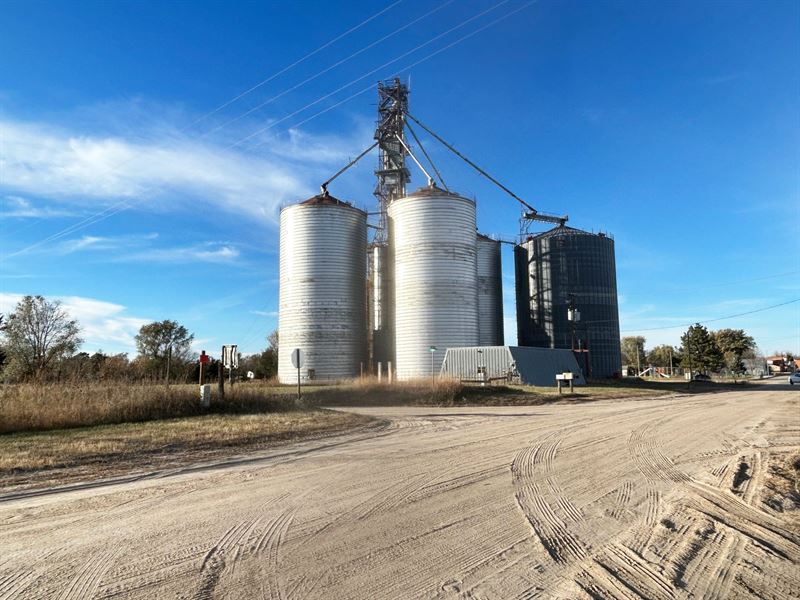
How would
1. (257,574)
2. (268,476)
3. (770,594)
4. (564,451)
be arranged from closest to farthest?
(770,594)
(257,574)
(268,476)
(564,451)

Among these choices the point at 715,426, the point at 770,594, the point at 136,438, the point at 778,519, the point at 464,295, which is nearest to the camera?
the point at 770,594

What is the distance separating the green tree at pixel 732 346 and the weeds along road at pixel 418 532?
298 ft

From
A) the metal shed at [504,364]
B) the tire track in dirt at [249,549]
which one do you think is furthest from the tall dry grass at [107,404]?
the metal shed at [504,364]

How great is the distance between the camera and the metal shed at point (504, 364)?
35500 mm

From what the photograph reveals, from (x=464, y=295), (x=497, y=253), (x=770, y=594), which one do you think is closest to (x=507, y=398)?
(x=464, y=295)

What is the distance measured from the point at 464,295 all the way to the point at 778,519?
120ft

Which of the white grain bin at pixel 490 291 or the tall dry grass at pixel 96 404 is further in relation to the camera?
the white grain bin at pixel 490 291

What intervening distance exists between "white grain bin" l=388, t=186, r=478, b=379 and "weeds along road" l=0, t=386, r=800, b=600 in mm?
31837

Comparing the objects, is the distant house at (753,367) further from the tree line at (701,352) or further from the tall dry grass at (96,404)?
the tall dry grass at (96,404)

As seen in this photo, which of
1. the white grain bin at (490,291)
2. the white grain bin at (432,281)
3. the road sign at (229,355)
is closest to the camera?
the road sign at (229,355)

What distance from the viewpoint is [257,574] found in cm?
383

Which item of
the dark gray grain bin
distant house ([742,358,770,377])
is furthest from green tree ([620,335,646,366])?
the dark gray grain bin

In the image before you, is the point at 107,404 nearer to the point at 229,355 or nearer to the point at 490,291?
the point at 229,355

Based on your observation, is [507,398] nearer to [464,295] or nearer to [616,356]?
[464,295]
